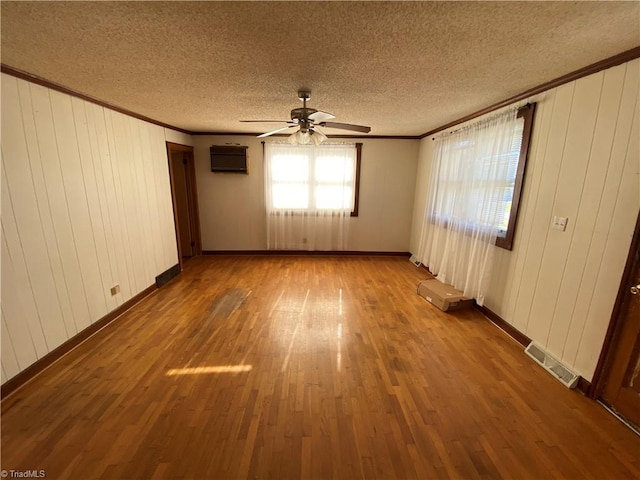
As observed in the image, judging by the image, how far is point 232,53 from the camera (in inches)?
65.0

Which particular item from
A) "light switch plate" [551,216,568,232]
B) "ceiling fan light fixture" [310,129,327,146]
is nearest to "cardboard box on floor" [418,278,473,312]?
"light switch plate" [551,216,568,232]

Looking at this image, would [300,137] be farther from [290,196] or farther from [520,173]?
[290,196]

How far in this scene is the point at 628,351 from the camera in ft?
5.47

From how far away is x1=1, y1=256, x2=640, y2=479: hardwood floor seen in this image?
1420mm

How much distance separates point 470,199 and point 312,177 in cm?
263

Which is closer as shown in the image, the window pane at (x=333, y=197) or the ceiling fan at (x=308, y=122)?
the ceiling fan at (x=308, y=122)

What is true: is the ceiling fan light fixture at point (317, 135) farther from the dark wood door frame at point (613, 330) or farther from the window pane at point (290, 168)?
the dark wood door frame at point (613, 330)

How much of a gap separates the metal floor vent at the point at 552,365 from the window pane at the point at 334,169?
356 centimetres

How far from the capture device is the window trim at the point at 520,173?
2.37 m

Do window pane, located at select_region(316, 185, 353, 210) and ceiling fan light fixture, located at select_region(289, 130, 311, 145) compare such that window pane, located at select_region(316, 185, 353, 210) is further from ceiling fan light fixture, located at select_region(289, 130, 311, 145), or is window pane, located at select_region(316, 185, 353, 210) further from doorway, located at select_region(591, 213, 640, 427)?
doorway, located at select_region(591, 213, 640, 427)

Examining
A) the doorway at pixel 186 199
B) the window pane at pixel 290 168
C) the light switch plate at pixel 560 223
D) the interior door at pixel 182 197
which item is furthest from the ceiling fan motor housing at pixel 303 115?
the interior door at pixel 182 197

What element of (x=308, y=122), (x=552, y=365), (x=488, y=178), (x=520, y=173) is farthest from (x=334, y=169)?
(x=552, y=365)

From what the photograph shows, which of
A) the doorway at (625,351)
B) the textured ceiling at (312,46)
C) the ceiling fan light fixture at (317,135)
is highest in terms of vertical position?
the textured ceiling at (312,46)

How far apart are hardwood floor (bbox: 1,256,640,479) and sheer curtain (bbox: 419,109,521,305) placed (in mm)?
695
